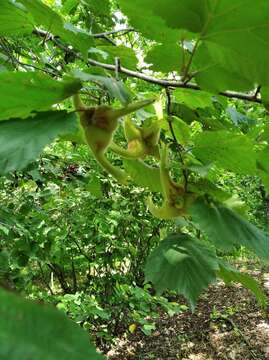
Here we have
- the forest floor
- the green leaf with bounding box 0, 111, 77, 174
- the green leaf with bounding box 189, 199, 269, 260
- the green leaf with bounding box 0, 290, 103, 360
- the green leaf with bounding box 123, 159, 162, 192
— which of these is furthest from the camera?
the forest floor

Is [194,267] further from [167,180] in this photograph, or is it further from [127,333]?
[127,333]

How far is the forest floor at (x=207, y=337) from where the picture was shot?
4107mm

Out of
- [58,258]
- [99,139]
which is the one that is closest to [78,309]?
[58,258]

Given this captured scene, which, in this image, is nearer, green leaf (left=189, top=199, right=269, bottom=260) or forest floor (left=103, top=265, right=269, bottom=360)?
green leaf (left=189, top=199, right=269, bottom=260)

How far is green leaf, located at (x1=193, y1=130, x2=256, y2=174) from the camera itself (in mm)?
727

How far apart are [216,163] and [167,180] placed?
149 mm

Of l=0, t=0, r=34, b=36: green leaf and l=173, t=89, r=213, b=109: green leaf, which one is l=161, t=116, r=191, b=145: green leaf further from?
l=0, t=0, r=34, b=36: green leaf

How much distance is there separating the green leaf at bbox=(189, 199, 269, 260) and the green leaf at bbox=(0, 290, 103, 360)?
1.71 feet

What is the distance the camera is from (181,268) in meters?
0.75

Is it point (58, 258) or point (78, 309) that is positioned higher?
point (58, 258)

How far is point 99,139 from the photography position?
520mm

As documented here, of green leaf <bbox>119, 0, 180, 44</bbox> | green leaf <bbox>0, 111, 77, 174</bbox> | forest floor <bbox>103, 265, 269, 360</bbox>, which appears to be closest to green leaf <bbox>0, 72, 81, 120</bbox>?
green leaf <bbox>0, 111, 77, 174</bbox>

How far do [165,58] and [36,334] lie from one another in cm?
63

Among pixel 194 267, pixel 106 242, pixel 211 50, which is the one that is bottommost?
pixel 194 267
